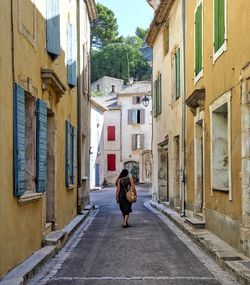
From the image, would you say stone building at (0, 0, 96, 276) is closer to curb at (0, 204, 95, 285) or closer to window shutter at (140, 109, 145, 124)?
curb at (0, 204, 95, 285)

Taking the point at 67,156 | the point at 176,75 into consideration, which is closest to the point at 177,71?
the point at 176,75

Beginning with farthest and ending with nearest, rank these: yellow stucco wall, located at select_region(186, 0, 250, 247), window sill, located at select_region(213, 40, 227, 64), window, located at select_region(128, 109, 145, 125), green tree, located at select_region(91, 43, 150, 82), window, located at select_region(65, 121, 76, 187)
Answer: green tree, located at select_region(91, 43, 150, 82) < window, located at select_region(128, 109, 145, 125) < window, located at select_region(65, 121, 76, 187) < window sill, located at select_region(213, 40, 227, 64) < yellow stucco wall, located at select_region(186, 0, 250, 247)

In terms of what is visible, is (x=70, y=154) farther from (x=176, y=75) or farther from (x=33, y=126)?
(x=33, y=126)

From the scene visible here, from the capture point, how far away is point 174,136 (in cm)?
1889

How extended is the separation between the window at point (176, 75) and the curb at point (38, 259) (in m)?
6.27

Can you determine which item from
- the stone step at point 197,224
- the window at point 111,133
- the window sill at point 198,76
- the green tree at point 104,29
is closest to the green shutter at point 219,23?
the window sill at point 198,76

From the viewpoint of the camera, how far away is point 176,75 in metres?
18.2

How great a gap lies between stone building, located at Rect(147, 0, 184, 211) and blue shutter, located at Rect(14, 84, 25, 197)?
895 cm

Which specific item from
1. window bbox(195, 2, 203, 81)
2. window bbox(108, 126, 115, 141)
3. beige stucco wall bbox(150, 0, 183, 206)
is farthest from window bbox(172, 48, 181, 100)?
window bbox(108, 126, 115, 141)

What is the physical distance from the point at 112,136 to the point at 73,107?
39659 millimetres

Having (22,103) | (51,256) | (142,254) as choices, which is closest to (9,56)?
(22,103)

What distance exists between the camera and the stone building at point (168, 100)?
58.4 ft

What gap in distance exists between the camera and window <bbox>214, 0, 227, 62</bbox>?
10.7 metres

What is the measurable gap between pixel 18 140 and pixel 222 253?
377cm
